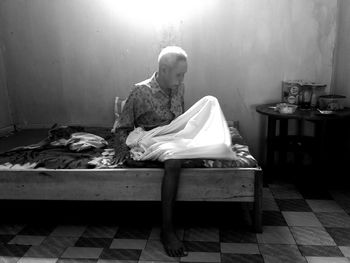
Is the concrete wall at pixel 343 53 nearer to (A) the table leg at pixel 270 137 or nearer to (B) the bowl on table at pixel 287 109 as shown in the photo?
(B) the bowl on table at pixel 287 109

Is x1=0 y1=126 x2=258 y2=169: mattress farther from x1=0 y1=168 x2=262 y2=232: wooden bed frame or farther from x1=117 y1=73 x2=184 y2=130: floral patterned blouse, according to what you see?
x1=117 y1=73 x2=184 y2=130: floral patterned blouse

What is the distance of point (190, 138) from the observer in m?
2.31

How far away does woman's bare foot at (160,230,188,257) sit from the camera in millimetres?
1979

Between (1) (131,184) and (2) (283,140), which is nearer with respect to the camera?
(1) (131,184)

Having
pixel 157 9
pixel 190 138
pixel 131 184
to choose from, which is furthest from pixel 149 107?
pixel 157 9

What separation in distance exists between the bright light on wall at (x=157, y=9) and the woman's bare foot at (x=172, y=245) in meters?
1.97

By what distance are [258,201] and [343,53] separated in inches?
69.4

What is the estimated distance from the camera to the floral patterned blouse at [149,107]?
249cm

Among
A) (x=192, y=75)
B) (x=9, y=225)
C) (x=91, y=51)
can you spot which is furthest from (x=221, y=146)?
(x=91, y=51)

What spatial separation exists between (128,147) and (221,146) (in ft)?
2.32

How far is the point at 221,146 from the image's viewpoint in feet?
6.87

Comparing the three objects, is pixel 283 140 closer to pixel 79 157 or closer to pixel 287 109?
pixel 287 109

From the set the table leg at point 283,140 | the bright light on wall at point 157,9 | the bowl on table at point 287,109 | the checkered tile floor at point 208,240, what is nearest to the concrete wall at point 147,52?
the bright light on wall at point 157,9

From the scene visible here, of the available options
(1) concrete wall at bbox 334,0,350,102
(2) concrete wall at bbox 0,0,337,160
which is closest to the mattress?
(2) concrete wall at bbox 0,0,337,160
